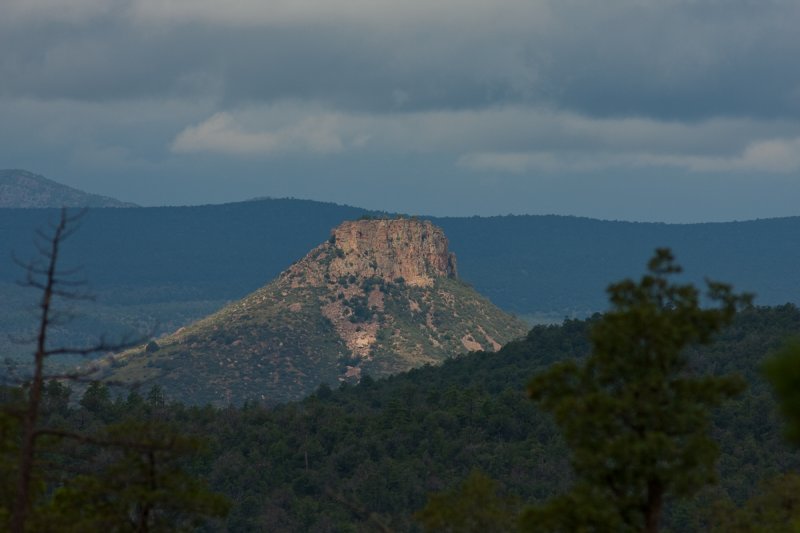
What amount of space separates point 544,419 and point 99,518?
10370 centimetres

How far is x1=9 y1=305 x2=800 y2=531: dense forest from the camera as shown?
123 meters

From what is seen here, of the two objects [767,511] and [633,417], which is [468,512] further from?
[633,417]

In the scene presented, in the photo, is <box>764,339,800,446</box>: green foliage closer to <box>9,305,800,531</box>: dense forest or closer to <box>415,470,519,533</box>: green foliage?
<box>415,470,519,533</box>: green foliage

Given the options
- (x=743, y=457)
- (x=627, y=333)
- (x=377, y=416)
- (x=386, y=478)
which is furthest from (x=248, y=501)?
(x=627, y=333)

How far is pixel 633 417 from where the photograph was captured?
126 feet

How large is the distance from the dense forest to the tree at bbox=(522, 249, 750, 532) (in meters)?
69.0

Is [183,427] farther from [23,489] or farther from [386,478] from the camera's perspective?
[23,489]

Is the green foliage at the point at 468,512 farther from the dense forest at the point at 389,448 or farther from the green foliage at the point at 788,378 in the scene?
the dense forest at the point at 389,448

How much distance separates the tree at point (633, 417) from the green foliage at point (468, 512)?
34.7 ft

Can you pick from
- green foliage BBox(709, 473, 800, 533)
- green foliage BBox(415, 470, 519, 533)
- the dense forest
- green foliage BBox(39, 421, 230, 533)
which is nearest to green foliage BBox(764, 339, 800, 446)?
green foliage BBox(39, 421, 230, 533)

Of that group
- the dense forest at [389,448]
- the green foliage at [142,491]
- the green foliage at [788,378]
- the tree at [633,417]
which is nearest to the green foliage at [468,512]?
the green foliage at [142,491]

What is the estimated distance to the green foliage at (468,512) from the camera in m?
49.5

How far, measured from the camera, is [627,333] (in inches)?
1539

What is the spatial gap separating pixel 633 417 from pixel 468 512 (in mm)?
13942
